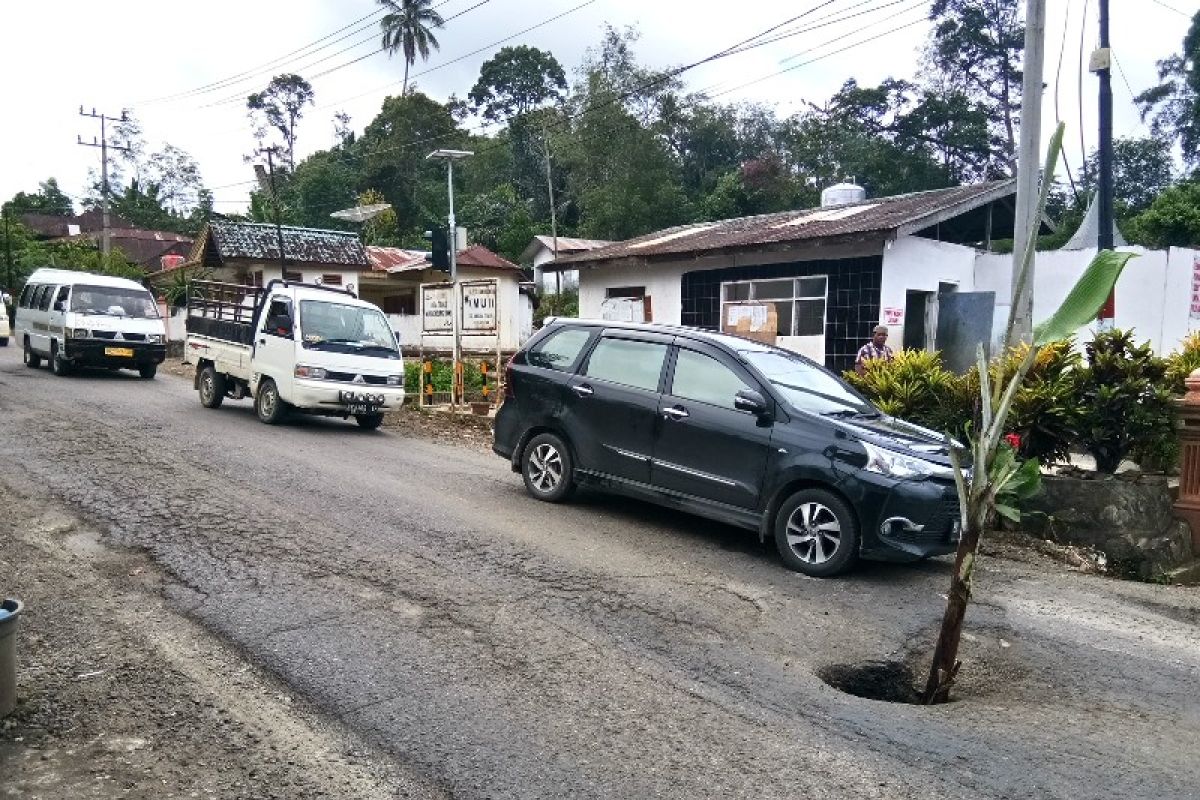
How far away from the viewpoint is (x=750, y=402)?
6.82 meters

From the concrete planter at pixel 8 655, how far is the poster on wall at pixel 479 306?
11.2 m

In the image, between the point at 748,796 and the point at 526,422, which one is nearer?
the point at 748,796

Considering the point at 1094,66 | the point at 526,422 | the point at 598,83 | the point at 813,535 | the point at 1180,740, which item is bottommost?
the point at 1180,740

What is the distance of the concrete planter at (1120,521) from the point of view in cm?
771

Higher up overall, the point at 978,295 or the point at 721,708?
the point at 978,295

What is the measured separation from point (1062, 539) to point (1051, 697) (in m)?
3.96

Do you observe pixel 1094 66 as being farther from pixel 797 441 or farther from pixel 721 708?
pixel 721 708

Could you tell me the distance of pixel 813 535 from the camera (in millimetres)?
6387

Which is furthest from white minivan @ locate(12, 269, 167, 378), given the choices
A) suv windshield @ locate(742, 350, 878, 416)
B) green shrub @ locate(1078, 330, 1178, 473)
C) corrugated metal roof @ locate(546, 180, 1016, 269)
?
green shrub @ locate(1078, 330, 1178, 473)

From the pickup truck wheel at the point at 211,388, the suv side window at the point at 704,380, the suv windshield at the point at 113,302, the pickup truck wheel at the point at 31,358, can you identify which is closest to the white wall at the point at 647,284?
the pickup truck wheel at the point at 211,388

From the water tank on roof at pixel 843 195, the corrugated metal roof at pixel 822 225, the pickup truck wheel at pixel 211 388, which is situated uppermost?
the water tank on roof at pixel 843 195

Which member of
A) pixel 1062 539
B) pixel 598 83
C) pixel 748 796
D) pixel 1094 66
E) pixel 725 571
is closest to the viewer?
pixel 748 796

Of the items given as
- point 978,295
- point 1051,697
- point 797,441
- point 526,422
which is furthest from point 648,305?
point 1051,697

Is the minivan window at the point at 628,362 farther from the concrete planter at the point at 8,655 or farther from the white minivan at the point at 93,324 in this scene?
the white minivan at the point at 93,324
